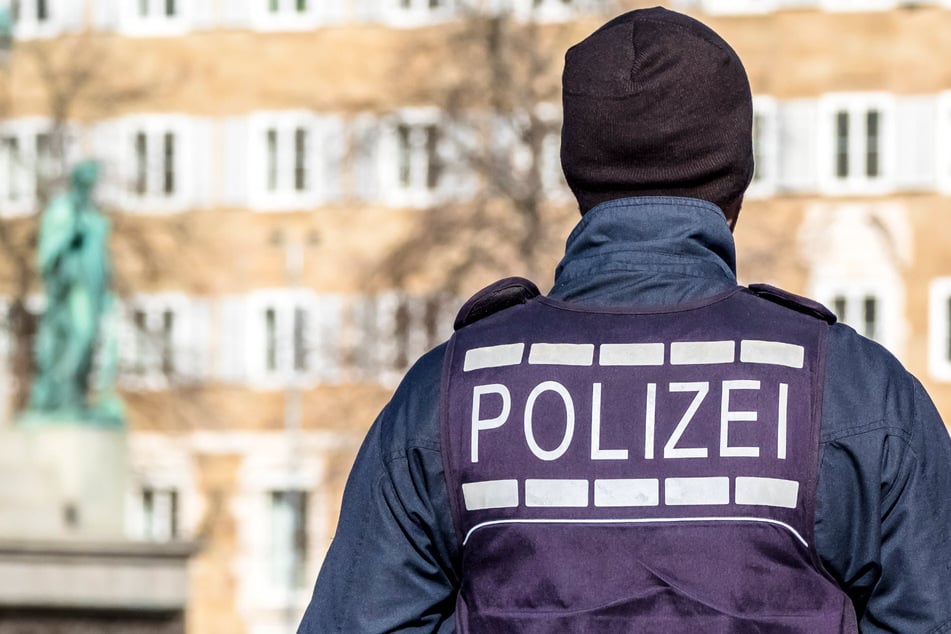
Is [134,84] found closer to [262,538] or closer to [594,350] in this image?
[262,538]

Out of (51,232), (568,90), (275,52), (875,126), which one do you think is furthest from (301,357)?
(568,90)

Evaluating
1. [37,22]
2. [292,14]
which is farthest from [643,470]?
[37,22]

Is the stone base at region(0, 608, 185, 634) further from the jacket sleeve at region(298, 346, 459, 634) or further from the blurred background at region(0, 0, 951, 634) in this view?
the blurred background at region(0, 0, 951, 634)

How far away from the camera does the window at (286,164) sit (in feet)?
126

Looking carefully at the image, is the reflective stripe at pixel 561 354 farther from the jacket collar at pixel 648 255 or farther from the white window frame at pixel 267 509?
the white window frame at pixel 267 509

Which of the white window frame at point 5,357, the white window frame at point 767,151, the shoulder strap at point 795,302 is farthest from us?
the white window frame at point 767,151

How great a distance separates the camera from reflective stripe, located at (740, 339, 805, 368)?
2.53 metres

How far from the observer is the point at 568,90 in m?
2.71

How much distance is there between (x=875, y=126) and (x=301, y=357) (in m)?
9.16

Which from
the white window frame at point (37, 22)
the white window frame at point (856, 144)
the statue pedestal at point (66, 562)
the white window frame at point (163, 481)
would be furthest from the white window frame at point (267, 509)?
the statue pedestal at point (66, 562)

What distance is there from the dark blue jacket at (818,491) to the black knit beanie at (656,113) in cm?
3

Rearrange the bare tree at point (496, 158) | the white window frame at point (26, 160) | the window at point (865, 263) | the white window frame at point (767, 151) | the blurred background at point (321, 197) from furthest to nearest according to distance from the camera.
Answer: the white window frame at point (26, 160)
the white window frame at point (767, 151)
the window at point (865, 263)
the blurred background at point (321, 197)
the bare tree at point (496, 158)

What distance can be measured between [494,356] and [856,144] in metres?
34.8

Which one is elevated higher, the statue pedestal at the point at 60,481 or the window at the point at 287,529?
the statue pedestal at the point at 60,481
